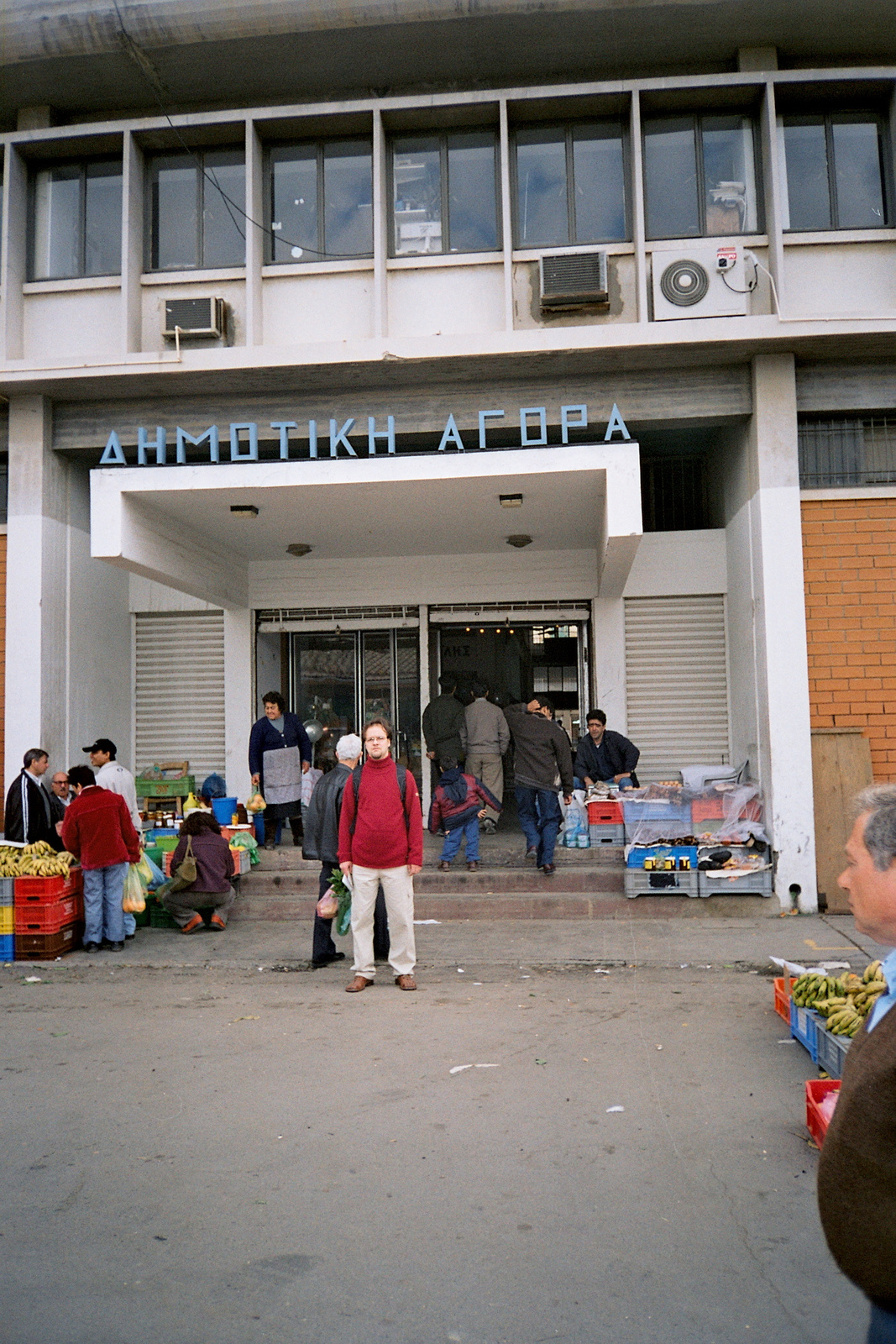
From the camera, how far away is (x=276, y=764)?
35.4 ft

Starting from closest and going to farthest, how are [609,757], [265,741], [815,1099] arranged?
1. [815,1099]
2. [265,741]
3. [609,757]

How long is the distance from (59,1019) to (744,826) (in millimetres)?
6552

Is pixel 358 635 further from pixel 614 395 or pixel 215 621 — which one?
pixel 614 395

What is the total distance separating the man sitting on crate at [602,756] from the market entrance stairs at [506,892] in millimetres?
1213

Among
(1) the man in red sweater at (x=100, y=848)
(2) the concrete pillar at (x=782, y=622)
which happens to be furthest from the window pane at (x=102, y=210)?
(2) the concrete pillar at (x=782, y=622)

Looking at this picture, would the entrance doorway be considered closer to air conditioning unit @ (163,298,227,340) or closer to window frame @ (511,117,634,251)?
air conditioning unit @ (163,298,227,340)

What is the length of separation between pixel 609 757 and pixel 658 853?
6.53ft

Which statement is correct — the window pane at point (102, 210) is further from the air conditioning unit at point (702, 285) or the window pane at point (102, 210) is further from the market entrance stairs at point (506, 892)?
the market entrance stairs at point (506, 892)

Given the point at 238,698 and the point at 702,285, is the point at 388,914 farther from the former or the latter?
the point at 702,285

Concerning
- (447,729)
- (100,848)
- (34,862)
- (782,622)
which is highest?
(782,622)

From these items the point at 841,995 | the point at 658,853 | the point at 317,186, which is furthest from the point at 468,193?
the point at 841,995

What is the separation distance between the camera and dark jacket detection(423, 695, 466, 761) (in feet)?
34.8

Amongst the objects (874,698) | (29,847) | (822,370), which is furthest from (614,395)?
(29,847)

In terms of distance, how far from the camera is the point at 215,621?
42.0ft
